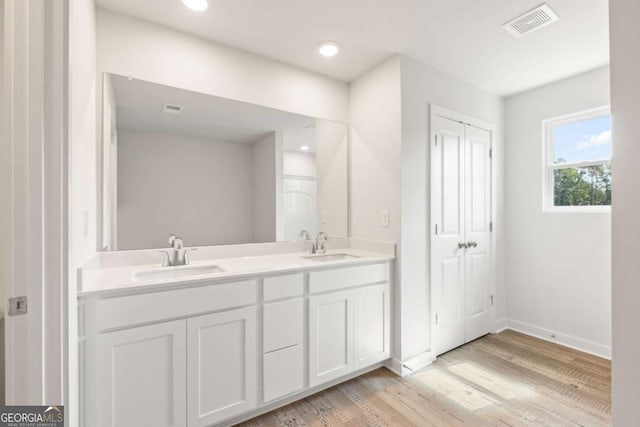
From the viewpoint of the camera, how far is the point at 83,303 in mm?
1272

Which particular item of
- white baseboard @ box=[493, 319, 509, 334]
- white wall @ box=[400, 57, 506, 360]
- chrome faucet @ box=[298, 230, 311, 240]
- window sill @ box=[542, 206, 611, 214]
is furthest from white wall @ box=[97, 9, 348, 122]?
white baseboard @ box=[493, 319, 509, 334]

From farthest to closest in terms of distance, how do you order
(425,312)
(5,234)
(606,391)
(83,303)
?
(425,312) < (606,391) < (83,303) < (5,234)

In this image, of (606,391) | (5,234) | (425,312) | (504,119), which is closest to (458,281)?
(425,312)

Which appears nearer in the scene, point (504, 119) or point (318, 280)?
point (318, 280)

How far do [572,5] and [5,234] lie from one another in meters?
2.91

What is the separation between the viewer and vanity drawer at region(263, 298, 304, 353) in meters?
1.74

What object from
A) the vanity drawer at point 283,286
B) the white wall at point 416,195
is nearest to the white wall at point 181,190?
the vanity drawer at point 283,286

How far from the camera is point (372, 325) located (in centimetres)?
221

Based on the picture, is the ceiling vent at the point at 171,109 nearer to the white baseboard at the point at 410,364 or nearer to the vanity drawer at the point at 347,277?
the vanity drawer at the point at 347,277

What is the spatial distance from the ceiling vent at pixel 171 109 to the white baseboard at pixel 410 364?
2.47 meters

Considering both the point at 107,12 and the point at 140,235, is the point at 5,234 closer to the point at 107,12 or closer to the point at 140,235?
the point at 140,235

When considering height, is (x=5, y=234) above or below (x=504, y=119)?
below

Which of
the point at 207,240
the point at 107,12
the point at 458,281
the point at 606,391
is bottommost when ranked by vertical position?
the point at 606,391

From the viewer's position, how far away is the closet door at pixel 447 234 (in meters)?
2.50
